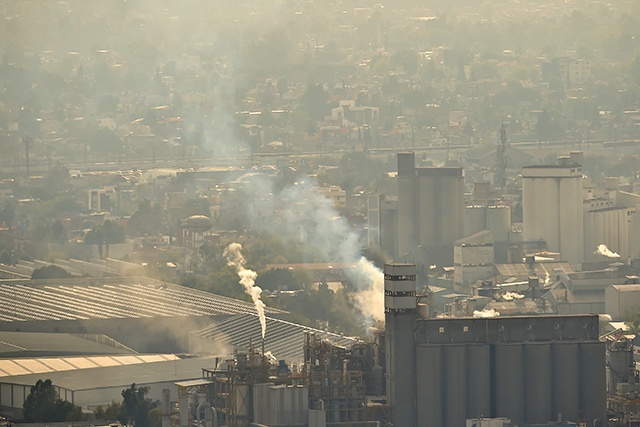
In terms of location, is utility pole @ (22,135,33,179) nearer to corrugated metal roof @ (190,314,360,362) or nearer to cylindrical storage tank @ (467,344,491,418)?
corrugated metal roof @ (190,314,360,362)

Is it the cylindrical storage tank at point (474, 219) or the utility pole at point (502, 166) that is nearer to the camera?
the cylindrical storage tank at point (474, 219)

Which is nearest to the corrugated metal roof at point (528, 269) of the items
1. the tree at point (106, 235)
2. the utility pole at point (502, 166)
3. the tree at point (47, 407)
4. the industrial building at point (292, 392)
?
the tree at point (106, 235)

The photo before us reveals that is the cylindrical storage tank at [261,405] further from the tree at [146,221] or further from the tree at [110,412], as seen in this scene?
the tree at [146,221]

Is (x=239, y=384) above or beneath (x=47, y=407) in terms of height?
above

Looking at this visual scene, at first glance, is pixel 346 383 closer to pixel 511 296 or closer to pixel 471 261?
pixel 511 296

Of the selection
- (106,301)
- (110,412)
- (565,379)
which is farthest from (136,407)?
(106,301)
